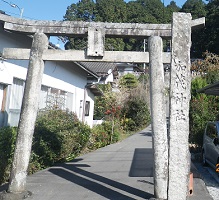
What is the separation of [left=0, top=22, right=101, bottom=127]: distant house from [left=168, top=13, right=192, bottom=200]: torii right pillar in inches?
165

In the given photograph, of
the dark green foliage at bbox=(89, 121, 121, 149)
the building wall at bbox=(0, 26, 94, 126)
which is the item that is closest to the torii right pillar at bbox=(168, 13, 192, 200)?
the building wall at bbox=(0, 26, 94, 126)

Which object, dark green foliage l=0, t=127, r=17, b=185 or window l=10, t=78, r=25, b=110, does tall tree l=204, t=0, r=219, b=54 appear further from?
dark green foliage l=0, t=127, r=17, b=185

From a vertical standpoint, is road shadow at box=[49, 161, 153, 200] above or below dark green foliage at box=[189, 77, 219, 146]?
below

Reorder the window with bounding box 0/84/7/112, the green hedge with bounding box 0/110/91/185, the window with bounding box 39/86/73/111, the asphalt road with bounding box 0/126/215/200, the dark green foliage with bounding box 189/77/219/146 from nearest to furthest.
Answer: the asphalt road with bounding box 0/126/215/200 → the green hedge with bounding box 0/110/91/185 → the window with bounding box 0/84/7/112 → the window with bounding box 39/86/73/111 → the dark green foliage with bounding box 189/77/219/146

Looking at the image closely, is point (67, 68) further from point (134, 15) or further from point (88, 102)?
point (134, 15)

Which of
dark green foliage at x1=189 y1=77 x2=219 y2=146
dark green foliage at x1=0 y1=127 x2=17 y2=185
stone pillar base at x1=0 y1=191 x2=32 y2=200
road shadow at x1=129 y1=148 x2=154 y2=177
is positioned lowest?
stone pillar base at x1=0 y1=191 x2=32 y2=200

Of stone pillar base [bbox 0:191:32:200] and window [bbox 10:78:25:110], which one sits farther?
window [bbox 10:78:25:110]

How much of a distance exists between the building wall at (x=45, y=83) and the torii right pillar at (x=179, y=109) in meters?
5.17

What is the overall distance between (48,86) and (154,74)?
692 cm

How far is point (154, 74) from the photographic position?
5.44 metres

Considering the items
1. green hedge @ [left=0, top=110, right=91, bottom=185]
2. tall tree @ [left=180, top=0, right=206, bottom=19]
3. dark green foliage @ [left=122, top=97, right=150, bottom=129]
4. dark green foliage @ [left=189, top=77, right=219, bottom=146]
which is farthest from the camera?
tall tree @ [left=180, top=0, right=206, bottom=19]

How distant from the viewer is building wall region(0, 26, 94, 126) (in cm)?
855

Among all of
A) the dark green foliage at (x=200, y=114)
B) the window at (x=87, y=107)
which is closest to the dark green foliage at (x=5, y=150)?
the dark green foliage at (x=200, y=114)

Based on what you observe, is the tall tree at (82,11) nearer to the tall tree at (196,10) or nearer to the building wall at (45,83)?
the tall tree at (196,10)
